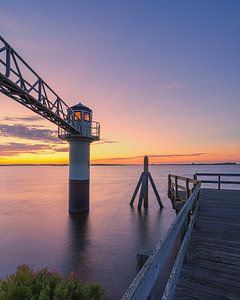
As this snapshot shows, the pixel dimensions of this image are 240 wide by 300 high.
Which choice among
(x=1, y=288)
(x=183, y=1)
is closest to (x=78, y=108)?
(x=183, y=1)

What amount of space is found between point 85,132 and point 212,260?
64.0ft

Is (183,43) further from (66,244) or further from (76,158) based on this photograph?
(66,244)

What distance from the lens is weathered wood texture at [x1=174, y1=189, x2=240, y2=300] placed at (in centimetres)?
376

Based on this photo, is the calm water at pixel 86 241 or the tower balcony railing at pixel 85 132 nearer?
the calm water at pixel 86 241

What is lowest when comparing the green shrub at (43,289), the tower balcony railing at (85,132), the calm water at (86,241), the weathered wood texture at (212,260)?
the calm water at (86,241)

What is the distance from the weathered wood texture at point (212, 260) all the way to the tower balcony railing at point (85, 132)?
1616cm

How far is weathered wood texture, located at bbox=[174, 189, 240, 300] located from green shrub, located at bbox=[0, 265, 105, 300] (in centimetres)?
287

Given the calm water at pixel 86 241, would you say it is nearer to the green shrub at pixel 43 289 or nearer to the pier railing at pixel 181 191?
the pier railing at pixel 181 191

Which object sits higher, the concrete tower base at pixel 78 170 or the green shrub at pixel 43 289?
the concrete tower base at pixel 78 170

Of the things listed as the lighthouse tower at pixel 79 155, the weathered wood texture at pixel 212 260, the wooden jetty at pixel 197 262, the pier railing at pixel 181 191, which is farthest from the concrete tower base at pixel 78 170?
the wooden jetty at pixel 197 262

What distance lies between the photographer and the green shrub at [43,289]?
224 inches

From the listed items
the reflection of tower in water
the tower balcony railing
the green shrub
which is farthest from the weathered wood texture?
the tower balcony railing

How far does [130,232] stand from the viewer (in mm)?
20125

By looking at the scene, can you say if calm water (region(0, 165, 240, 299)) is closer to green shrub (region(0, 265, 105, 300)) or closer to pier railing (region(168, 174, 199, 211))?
pier railing (region(168, 174, 199, 211))
